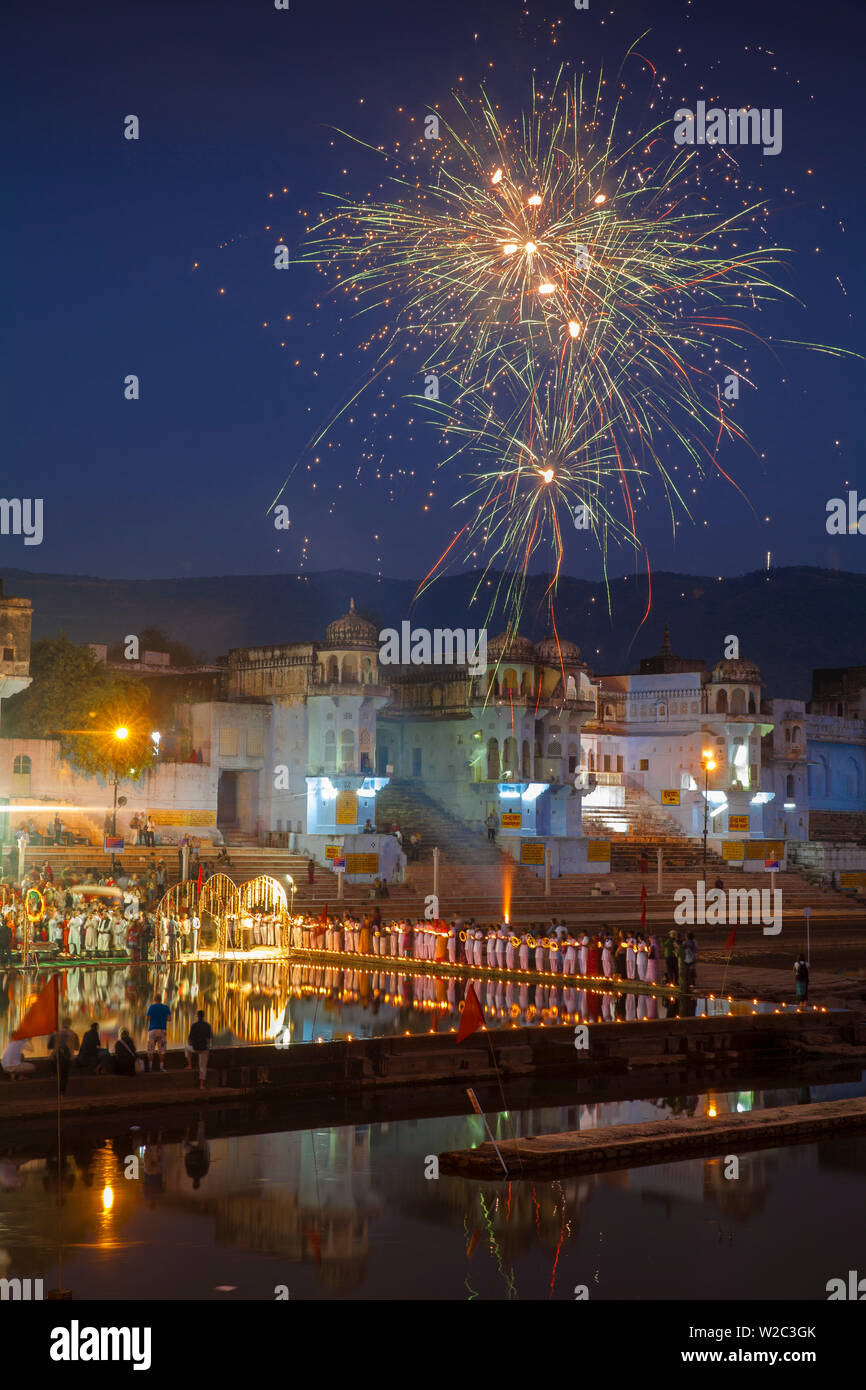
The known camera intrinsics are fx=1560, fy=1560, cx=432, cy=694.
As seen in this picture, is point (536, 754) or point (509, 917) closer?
point (509, 917)

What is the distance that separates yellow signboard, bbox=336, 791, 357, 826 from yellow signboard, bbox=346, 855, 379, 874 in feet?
11.9

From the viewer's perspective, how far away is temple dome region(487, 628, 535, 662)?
2383 inches

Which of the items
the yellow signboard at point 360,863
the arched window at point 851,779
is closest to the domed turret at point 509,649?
the yellow signboard at point 360,863

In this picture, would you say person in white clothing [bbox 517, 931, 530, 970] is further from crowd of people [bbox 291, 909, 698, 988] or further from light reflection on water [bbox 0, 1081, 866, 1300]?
light reflection on water [bbox 0, 1081, 866, 1300]

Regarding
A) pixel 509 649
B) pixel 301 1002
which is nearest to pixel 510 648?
pixel 509 649

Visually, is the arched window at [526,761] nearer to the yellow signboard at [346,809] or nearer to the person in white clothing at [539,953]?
the yellow signboard at [346,809]

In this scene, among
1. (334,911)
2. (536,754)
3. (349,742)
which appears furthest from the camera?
(536,754)

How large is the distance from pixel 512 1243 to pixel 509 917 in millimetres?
33772

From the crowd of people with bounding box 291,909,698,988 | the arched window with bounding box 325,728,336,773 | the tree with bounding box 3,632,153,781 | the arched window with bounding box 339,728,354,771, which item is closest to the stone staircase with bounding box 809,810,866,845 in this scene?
the arched window with bounding box 339,728,354,771

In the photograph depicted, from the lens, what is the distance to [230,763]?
55.6m
